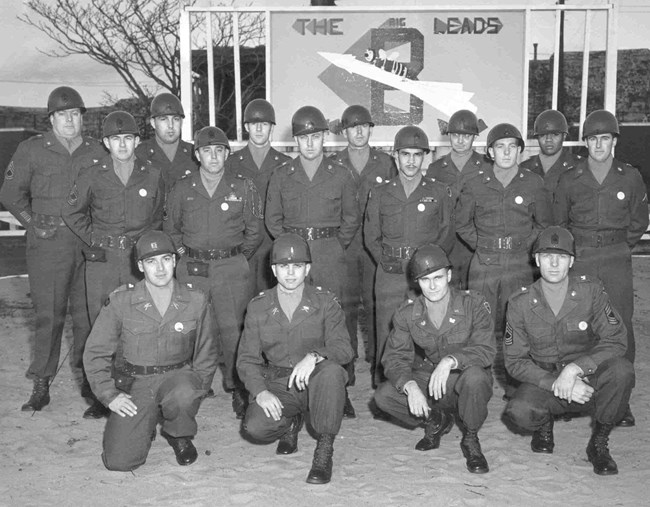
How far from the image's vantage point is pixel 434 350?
16.2 feet

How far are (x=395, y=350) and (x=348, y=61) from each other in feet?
14.7

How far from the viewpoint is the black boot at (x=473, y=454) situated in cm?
448

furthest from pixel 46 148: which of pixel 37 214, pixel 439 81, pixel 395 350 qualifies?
pixel 439 81

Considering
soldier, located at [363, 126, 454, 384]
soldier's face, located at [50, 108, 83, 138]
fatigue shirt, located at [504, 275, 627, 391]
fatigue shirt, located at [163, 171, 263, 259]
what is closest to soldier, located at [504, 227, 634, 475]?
→ fatigue shirt, located at [504, 275, 627, 391]

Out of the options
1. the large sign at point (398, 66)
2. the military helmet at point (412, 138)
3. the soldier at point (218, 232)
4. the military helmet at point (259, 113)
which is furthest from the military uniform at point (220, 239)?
the large sign at point (398, 66)

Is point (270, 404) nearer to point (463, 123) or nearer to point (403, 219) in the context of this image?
point (403, 219)

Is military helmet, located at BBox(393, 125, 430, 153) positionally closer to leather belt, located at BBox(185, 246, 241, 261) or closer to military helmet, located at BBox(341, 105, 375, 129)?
military helmet, located at BBox(341, 105, 375, 129)

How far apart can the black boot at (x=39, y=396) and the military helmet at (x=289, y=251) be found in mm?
2133

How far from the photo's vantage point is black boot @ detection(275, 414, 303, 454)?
191 inches

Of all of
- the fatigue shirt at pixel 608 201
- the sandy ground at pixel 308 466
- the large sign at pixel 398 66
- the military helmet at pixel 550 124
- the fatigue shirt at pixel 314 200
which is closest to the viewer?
the sandy ground at pixel 308 466

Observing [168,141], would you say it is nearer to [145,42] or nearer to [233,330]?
[233,330]

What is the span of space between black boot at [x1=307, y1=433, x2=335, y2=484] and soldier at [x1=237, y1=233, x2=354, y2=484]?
8.3 inches

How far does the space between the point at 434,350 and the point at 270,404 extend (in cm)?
107

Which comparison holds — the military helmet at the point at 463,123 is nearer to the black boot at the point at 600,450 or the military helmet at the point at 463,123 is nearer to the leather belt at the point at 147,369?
the black boot at the point at 600,450
